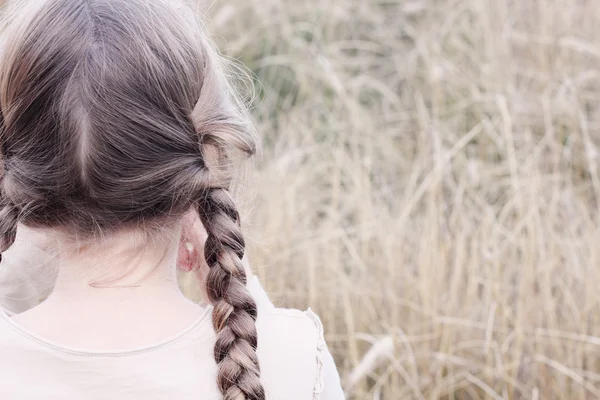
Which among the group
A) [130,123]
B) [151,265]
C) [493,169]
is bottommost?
[151,265]

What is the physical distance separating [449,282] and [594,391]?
505 millimetres

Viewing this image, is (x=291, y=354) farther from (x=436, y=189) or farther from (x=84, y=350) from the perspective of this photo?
(x=436, y=189)

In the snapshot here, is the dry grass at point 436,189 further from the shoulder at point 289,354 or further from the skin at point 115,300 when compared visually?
the skin at point 115,300

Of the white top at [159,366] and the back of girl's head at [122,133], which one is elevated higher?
the back of girl's head at [122,133]

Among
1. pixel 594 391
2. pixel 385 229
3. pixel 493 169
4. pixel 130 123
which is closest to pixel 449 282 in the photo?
pixel 385 229

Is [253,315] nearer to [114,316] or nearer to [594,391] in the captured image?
[114,316]

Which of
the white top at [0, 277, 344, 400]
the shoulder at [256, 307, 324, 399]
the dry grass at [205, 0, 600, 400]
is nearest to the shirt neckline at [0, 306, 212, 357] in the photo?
the white top at [0, 277, 344, 400]

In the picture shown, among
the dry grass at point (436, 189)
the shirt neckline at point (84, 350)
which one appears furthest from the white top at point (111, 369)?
the dry grass at point (436, 189)

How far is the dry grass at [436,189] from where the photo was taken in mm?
2143

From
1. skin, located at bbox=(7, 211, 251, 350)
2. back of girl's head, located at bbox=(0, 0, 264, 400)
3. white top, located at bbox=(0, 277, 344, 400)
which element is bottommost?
white top, located at bbox=(0, 277, 344, 400)

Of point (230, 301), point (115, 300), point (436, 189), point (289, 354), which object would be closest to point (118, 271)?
point (115, 300)

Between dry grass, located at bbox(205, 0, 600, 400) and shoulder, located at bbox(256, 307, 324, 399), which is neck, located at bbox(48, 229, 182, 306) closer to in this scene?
shoulder, located at bbox(256, 307, 324, 399)

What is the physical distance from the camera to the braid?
1110 millimetres

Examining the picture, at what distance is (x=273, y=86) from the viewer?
12.3 ft
